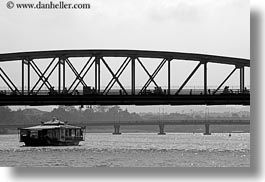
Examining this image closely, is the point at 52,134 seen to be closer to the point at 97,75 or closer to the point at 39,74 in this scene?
the point at 39,74

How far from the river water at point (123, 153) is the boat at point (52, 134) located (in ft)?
0.59

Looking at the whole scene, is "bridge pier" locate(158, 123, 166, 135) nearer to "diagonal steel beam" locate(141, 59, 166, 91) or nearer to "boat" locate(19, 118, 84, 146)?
"diagonal steel beam" locate(141, 59, 166, 91)

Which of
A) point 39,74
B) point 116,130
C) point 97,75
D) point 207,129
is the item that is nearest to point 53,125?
point 116,130

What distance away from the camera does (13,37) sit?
1405 cm

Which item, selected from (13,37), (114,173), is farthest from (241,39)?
(13,37)

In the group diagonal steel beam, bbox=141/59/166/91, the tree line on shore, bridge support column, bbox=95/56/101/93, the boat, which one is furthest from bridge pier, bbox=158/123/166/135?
bridge support column, bbox=95/56/101/93

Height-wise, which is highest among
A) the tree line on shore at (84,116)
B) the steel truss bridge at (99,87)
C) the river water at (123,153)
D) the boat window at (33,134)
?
the steel truss bridge at (99,87)

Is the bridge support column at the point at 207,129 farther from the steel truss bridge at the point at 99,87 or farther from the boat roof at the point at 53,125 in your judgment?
the boat roof at the point at 53,125

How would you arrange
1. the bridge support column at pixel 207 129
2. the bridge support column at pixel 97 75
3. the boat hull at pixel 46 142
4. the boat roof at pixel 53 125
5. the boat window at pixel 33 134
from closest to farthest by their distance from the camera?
the boat roof at pixel 53 125 → the bridge support column at pixel 207 129 → the boat window at pixel 33 134 → the bridge support column at pixel 97 75 → the boat hull at pixel 46 142

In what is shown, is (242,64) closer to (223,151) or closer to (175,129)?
(175,129)

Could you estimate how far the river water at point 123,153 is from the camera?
52.0 ft

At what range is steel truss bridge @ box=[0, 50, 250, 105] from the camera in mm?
15930

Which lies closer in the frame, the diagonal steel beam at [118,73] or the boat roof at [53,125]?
the boat roof at [53,125]

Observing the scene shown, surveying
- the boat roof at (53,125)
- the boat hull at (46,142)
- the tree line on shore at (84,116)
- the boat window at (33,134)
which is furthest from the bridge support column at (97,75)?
the boat window at (33,134)
